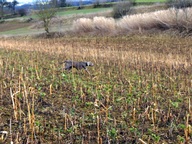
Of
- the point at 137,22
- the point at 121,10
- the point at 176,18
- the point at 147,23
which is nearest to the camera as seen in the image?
the point at 176,18

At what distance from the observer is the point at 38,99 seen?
6395 millimetres

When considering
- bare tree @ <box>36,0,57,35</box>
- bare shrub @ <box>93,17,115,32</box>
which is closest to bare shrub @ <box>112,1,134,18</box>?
bare tree @ <box>36,0,57,35</box>

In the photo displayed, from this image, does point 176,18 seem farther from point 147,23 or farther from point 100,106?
point 100,106

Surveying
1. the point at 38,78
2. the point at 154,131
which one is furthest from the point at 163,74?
the point at 154,131

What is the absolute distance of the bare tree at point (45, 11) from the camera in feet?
100

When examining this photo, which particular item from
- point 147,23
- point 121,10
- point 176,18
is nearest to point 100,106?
point 176,18

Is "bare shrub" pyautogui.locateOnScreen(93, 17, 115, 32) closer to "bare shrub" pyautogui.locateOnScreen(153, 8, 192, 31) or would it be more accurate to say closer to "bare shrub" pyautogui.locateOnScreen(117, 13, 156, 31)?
"bare shrub" pyautogui.locateOnScreen(117, 13, 156, 31)

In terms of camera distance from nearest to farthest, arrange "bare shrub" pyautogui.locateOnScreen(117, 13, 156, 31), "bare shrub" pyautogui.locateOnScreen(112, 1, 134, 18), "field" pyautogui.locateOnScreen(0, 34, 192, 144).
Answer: "field" pyautogui.locateOnScreen(0, 34, 192, 144) → "bare shrub" pyautogui.locateOnScreen(117, 13, 156, 31) → "bare shrub" pyautogui.locateOnScreen(112, 1, 134, 18)

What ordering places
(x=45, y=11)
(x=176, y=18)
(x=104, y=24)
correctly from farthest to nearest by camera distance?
(x=45, y=11) < (x=104, y=24) < (x=176, y=18)

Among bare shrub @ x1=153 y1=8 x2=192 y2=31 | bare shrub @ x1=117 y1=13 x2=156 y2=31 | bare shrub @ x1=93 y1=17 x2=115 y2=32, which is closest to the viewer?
bare shrub @ x1=153 y1=8 x2=192 y2=31

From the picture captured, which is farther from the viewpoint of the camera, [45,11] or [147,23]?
[45,11]

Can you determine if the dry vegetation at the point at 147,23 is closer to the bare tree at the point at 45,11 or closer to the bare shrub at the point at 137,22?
the bare shrub at the point at 137,22

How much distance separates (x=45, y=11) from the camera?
30562 mm

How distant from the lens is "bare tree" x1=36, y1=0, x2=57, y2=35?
30.5 m
